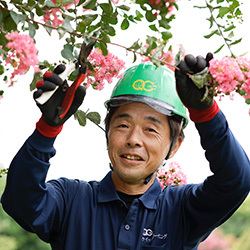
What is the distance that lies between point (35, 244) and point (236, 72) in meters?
11.1

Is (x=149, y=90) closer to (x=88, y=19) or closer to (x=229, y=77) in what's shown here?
(x=88, y=19)

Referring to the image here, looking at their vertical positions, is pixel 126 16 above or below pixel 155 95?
above

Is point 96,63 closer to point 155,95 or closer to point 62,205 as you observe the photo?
point 155,95

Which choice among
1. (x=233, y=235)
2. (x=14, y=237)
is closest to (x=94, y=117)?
(x=14, y=237)

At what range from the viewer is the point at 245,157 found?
2.15m

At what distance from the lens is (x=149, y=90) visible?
2381mm

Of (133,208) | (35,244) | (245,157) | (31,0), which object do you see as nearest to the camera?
(31,0)

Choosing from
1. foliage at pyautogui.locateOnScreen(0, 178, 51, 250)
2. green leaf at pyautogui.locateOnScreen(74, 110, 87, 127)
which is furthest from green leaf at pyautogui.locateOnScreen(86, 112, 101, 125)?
foliage at pyautogui.locateOnScreen(0, 178, 51, 250)

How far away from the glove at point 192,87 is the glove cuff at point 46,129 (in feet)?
1.67

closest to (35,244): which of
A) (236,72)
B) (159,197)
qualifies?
(159,197)

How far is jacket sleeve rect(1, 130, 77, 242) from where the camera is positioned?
196 cm

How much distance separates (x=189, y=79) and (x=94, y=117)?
70 centimetres

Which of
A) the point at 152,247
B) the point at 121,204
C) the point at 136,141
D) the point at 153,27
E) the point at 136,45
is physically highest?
the point at 153,27

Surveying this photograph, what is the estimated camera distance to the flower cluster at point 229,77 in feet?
5.94
